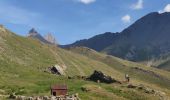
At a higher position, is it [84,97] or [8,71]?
[8,71]

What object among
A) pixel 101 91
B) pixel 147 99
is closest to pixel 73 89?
pixel 101 91

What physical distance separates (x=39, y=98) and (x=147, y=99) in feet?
151

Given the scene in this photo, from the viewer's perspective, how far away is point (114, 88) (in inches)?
5536

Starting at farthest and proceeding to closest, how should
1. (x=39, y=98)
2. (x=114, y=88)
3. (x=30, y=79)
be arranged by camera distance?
(x=30, y=79), (x=114, y=88), (x=39, y=98)

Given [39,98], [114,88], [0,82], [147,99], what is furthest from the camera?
[0,82]

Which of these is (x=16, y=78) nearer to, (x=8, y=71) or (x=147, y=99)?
(x=8, y=71)

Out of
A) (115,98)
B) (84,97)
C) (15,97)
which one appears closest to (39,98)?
(15,97)

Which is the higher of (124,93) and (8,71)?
(8,71)

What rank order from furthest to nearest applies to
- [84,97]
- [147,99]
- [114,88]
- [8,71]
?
[8,71] → [114,88] → [147,99] → [84,97]

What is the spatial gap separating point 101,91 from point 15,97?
40321mm

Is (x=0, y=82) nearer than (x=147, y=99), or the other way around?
(x=147, y=99)

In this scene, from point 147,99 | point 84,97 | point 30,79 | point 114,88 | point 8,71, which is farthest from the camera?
point 8,71

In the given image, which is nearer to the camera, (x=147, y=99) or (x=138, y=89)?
(x=147, y=99)

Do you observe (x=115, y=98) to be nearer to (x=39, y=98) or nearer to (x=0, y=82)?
(x=39, y=98)
